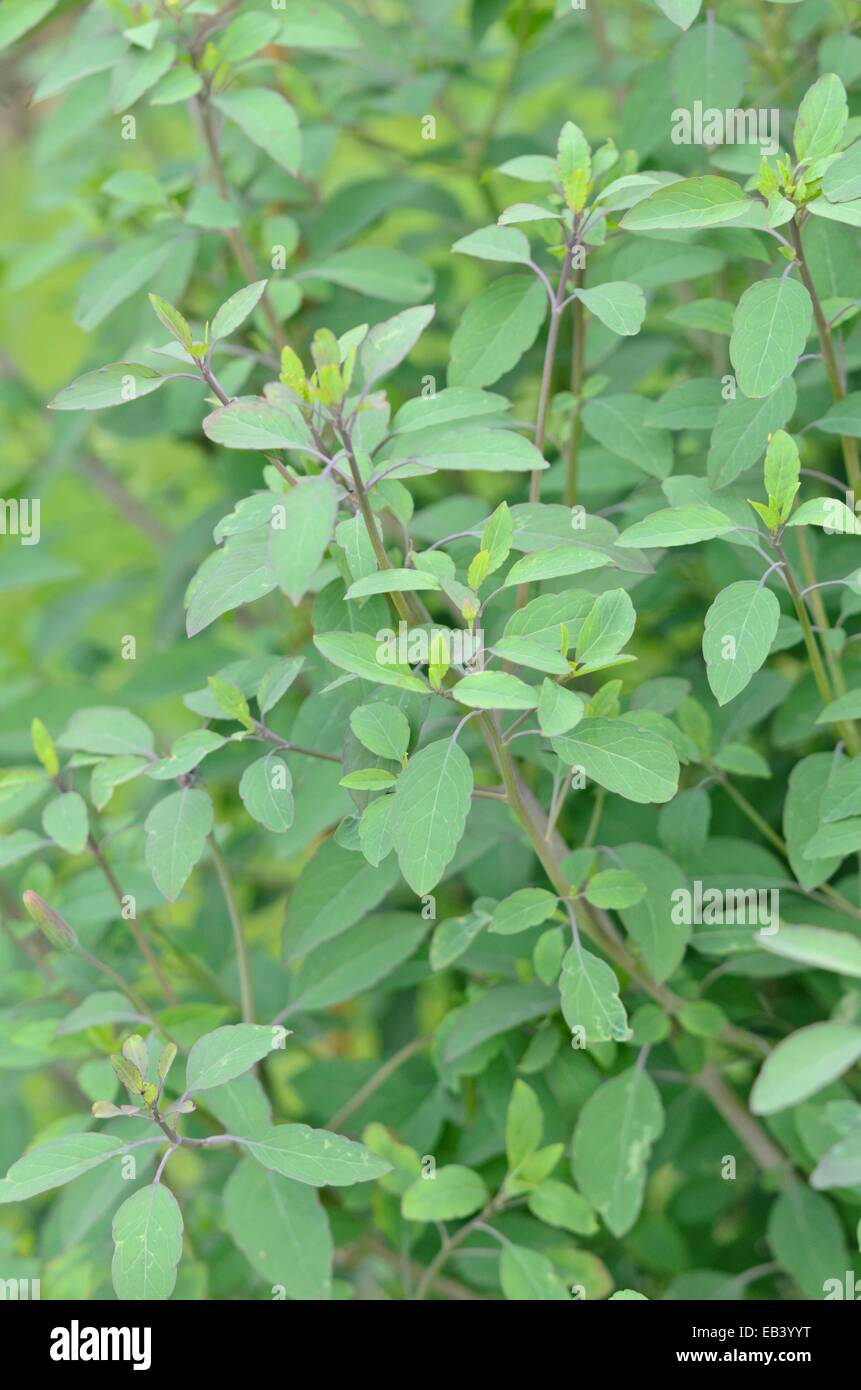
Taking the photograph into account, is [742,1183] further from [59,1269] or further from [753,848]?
[59,1269]

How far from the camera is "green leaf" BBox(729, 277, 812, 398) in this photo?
0.90m

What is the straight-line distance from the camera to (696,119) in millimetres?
1245

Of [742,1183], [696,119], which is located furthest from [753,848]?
[696,119]

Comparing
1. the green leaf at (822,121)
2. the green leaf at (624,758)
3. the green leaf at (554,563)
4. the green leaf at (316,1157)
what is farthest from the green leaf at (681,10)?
the green leaf at (316,1157)

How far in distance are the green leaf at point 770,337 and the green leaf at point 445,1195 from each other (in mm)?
719

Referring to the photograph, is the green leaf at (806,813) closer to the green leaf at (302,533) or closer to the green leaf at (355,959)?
the green leaf at (355,959)

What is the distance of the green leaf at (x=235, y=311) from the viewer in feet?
2.91

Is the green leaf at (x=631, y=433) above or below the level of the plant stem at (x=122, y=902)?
above

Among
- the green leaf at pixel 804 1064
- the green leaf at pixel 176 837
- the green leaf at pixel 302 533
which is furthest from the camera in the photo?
the green leaf at pixel 176 837

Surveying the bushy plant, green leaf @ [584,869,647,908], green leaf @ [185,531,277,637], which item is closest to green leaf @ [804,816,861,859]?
the bushy plant

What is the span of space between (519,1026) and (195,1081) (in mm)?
450

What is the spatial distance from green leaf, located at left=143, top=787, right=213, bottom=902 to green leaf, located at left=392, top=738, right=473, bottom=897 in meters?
0.19

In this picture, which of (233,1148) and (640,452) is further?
(233,1148)

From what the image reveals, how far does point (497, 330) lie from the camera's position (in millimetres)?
1093
